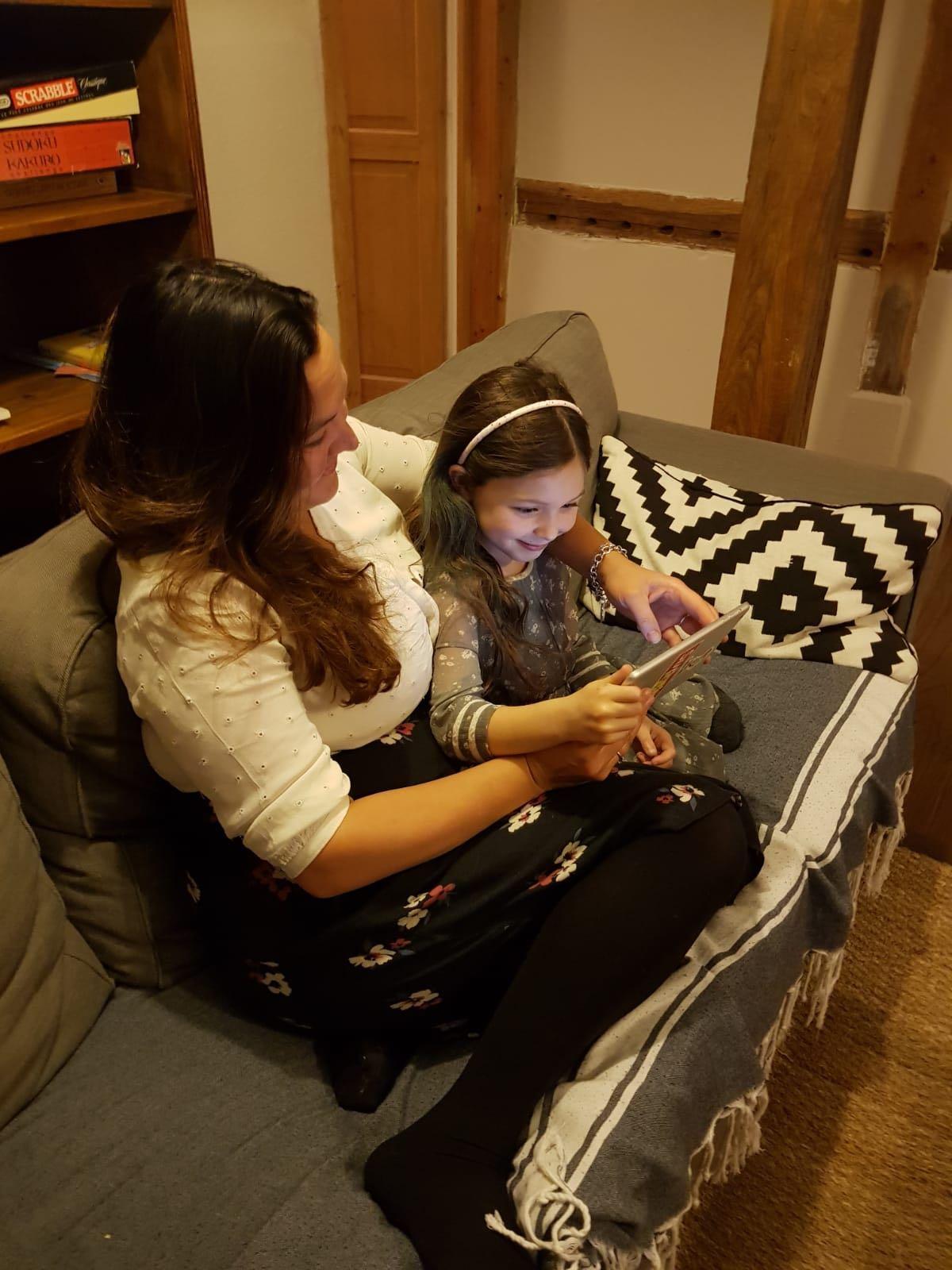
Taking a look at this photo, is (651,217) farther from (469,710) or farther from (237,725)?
(237,725)

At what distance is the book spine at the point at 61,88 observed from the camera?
1.64 metres

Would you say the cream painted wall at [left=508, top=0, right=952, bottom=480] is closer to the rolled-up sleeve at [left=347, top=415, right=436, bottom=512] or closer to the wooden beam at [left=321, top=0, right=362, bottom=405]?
the wooden beam at [left=321, top=0, right=362, bottom=405]

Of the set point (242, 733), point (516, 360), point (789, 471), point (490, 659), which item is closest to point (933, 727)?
point (789, 471)

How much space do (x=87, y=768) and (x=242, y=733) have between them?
257 millimetres

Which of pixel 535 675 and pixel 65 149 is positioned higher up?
pixel 65 149

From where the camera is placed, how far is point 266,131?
263cm

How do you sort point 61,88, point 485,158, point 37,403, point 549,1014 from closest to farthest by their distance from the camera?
1. point 549,1014
2. point 61,88
3. point 37,403
4. point 485,158

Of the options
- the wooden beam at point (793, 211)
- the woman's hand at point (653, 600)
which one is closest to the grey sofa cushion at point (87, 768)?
the woman's hand at point (653, 600)

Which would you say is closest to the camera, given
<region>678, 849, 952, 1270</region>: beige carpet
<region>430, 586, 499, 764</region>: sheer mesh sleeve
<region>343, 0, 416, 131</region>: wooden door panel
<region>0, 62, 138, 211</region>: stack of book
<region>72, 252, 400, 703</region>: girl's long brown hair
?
<region>72, 252, 400, 703</region>: girl's long brown hair

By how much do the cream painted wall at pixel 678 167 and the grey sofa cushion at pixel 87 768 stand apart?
243 cm

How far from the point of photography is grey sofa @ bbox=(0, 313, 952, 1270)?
2.84ft

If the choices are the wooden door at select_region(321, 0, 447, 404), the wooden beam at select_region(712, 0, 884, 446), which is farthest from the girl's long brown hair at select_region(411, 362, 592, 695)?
the wooden door at select_region(321, 0, 447, 404)

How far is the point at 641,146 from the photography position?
2.93 metres

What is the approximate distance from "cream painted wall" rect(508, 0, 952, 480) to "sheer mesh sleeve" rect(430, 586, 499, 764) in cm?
218
